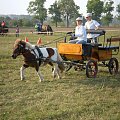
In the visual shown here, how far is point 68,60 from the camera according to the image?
11102 millimetres

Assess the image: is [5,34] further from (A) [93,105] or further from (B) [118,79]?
(A) [93,105]

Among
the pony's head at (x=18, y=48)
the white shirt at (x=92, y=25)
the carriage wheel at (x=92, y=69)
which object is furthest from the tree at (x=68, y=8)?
the pony's head at (x=18, y=48)

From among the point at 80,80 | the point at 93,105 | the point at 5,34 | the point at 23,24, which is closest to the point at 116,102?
the point at 93,105

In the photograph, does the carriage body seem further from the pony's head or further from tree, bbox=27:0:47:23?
tree, bbox=27:0:47:23

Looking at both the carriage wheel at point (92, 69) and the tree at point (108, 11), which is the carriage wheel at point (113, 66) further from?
the tree at point (108, 11)

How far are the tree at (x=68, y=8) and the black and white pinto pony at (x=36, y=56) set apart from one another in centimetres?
8090

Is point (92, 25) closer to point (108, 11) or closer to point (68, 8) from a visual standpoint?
point (108, 11)

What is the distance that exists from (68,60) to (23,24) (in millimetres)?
59598

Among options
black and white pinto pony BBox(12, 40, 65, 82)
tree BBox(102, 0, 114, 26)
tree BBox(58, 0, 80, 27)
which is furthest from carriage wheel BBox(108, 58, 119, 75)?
tree BBox(58, 0, 80, 27)

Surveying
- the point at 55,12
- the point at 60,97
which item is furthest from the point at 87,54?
the point at 55,12

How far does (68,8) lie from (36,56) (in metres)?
82.8

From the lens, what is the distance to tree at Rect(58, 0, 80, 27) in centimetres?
9126

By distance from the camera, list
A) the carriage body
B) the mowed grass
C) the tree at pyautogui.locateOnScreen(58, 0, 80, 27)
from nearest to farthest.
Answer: the mowed grass < the carriage body < the tree at pyautogui.locateOnScreen(58, 0, 80, 27)

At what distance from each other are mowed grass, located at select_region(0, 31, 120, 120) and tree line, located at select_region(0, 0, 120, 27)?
58538mm
